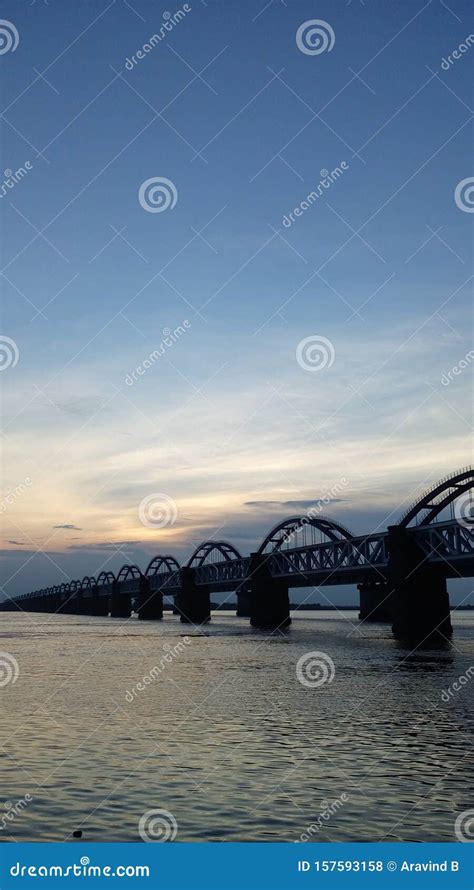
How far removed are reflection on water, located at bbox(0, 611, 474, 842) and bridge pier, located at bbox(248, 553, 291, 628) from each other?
8969cm

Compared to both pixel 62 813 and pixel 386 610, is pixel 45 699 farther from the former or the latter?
pixel 386 610

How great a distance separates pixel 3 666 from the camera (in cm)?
5303

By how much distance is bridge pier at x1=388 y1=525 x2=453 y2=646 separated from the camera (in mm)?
82750

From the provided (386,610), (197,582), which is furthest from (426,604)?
(197,582)

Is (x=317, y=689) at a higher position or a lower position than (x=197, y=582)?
lower

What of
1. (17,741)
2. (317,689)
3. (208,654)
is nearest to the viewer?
(17,741)

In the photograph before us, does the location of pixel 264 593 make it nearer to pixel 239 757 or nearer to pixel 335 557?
pixel 335 557

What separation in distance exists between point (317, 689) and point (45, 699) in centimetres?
1244

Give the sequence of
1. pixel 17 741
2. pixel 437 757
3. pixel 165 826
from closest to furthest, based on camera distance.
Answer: pixel 165 826
pixel 437 757
pixel 17 741

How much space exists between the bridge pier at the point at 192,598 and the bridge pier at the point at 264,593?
38475 millimetres

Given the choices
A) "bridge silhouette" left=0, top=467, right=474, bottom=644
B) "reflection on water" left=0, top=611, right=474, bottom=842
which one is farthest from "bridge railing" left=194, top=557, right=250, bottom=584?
"reflection on water" left=0, top=611, right=474, bottom=842

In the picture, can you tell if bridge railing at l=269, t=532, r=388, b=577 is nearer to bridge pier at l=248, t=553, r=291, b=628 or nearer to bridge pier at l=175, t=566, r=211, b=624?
bridge pier at l=248, t=553, r=291, b=628

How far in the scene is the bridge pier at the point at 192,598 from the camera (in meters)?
174

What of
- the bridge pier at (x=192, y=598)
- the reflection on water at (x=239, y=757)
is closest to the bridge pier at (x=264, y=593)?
the bridge pier at (x=192, y=598)
